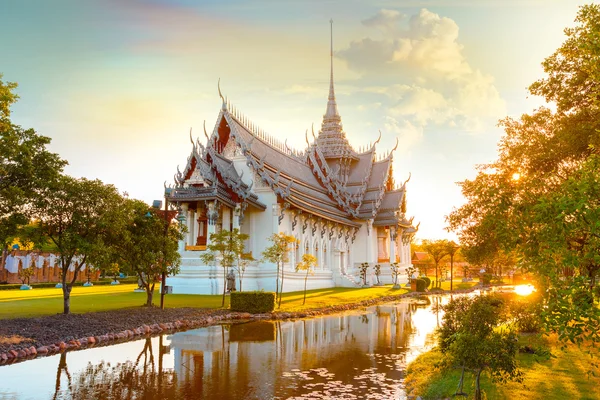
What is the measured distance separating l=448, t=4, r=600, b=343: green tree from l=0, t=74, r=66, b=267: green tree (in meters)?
13.1

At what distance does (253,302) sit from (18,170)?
398 inches

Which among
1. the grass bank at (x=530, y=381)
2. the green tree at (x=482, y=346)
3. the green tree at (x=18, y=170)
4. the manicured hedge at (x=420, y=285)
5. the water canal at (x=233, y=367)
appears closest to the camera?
the green tree at (x=482, y=346)

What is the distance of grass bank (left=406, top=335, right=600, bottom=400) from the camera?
7673 millimetres

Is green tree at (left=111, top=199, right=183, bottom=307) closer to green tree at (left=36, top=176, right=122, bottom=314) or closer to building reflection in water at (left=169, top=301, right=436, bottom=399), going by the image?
green tree at (left=36, top=176, right=122, bottom=314)

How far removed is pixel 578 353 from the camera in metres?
11.1

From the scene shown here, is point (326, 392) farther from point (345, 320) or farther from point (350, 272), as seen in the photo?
point (350, 272)

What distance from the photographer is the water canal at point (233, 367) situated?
28.0 ft

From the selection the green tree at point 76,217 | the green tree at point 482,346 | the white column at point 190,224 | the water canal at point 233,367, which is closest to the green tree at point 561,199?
the green tree at point 482,346

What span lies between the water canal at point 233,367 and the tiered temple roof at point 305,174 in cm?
1597

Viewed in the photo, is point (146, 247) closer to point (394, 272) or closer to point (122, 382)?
point (122, 382)

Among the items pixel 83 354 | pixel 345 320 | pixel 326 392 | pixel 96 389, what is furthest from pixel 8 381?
pixel 345 320

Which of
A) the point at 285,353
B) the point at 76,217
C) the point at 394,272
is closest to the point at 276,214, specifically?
the point at 394,272

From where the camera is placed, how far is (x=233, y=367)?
1050 cm

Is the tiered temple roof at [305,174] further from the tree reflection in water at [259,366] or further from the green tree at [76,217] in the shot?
the tree reflection in water at [259,366]
